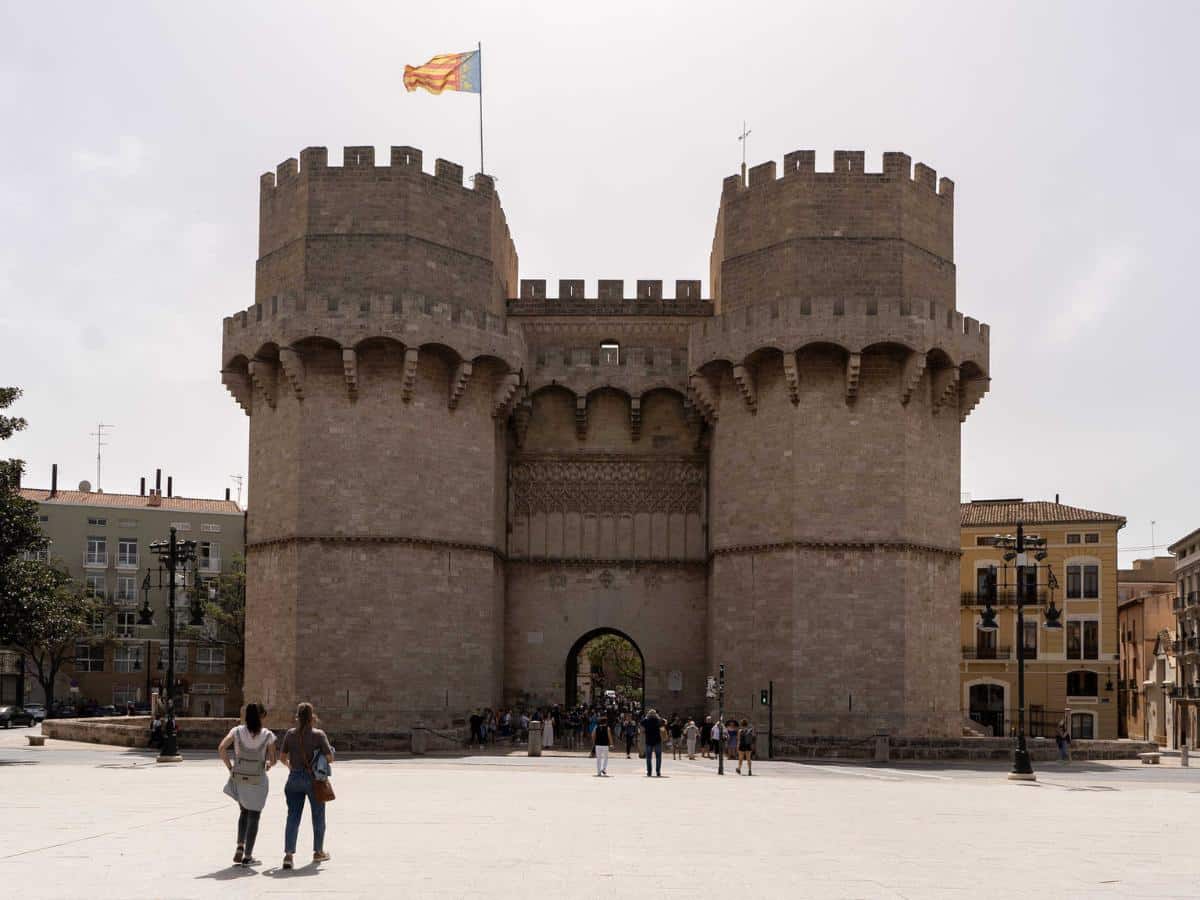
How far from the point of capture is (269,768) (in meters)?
13.6

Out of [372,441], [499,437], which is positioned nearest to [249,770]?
[372,441]

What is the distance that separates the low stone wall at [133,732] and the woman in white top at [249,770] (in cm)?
2162

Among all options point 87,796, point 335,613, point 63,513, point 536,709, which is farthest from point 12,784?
point 63,513

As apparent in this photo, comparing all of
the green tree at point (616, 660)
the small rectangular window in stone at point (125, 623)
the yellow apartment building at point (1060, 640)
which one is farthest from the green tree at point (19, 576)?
the green tree at point (616, 660)

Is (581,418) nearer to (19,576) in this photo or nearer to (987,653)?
(19,576)

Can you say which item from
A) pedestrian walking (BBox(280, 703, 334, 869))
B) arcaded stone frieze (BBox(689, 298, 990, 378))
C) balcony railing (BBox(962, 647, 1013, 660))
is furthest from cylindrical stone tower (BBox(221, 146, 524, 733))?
balcony railing (BBox(962, 647, 1013, 660))

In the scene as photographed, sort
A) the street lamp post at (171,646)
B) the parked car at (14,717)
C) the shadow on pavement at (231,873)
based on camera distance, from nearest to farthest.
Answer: the shadow on pavement at (231,873), the street lamp post at (171,646), the parked car at (14,717)

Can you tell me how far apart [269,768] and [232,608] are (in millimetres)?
56360

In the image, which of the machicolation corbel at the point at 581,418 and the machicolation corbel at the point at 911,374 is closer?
the machicolation corbel at the point at 911,374

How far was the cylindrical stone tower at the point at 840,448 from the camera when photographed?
36.6 meters

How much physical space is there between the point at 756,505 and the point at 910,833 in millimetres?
21485

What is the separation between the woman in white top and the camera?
13.2 metres

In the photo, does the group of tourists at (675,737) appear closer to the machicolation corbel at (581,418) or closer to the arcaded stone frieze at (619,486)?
the arcaded stone frieze at (619,486)

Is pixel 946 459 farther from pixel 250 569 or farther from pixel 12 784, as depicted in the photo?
pixel 12 784
